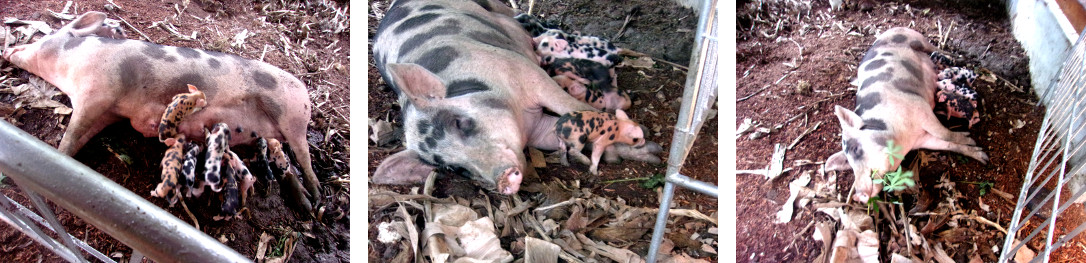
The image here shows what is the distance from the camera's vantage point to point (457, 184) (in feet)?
5.55

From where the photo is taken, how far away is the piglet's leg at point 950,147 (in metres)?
1.49

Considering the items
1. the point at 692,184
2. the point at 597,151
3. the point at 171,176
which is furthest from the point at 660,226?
the point at 171,176

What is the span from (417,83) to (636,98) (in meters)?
0.62

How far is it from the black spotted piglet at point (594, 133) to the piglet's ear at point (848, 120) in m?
0.49

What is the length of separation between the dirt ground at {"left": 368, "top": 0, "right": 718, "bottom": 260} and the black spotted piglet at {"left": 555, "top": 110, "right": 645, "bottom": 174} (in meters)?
0.04

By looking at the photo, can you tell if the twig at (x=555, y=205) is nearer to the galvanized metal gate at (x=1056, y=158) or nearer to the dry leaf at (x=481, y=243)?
the dry leaf at (x=481, y=243)

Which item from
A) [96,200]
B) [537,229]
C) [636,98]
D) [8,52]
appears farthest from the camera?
[636,98]

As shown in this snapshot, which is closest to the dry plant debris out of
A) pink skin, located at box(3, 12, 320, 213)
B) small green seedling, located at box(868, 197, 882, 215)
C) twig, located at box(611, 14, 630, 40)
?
pink skin, located at box(3, 12, 320, 213)

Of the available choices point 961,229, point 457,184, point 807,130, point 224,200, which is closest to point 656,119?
point 807,130

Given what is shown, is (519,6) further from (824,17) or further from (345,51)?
(824,17)

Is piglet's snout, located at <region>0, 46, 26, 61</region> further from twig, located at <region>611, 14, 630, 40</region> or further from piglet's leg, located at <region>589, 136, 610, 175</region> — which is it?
twig, located at <region>611, 14, 630, 40</region>

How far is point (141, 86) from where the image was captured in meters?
1.42

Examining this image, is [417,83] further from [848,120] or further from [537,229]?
[848,120]

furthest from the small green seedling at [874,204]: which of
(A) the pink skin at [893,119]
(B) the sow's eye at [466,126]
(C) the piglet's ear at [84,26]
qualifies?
(C) the piglet's ear at [84,26]
